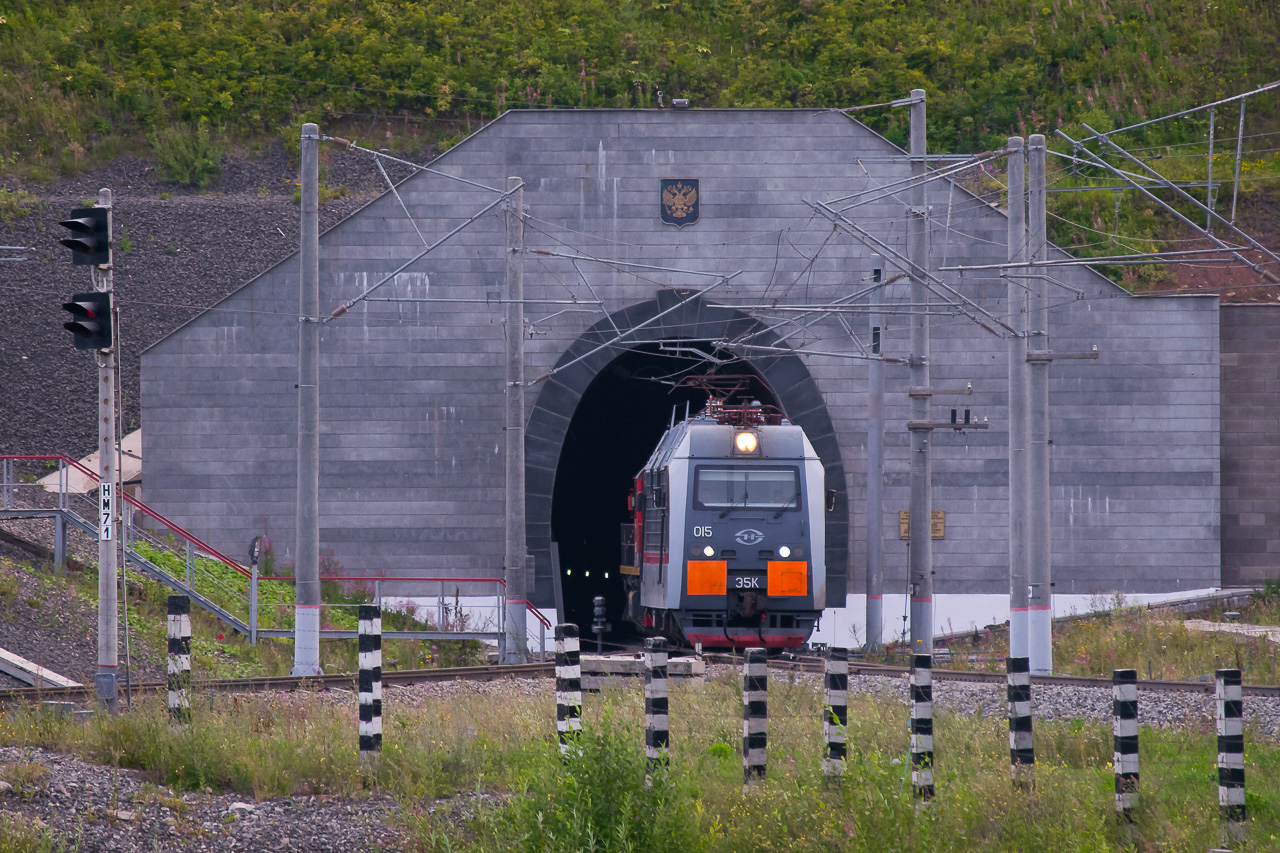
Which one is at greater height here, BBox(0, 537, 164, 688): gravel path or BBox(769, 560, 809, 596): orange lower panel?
BBox(769, 560, 809, 596): orange lower panel

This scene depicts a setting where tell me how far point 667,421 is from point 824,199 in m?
11.0

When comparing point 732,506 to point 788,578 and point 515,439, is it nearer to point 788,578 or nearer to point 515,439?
point 788,578

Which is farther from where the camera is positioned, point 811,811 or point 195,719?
point 195,719

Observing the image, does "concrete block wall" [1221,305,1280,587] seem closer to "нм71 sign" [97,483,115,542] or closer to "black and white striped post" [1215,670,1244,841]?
"black and white striped post" [1215,670,1244,841]

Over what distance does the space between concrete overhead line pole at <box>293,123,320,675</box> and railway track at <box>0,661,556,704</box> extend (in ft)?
9.16

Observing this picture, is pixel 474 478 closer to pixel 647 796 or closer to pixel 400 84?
pixel 647 796

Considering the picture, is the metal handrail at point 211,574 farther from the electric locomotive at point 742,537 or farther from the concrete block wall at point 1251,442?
the concrete block wall at point 1251,442

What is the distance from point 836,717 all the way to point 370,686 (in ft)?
11.2

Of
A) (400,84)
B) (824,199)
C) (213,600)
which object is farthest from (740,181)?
(400,84)

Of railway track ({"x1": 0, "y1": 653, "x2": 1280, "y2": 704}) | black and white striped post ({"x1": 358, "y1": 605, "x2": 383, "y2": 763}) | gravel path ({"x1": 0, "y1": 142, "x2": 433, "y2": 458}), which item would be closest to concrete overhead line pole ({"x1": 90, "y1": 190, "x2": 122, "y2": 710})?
railway track ({"x1": 0, "y1": 653, "x2": 1280, "y2": 704})

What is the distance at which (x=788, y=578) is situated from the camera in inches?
795

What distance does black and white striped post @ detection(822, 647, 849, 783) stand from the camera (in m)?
8.78

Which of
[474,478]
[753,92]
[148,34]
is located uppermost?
[148,34]

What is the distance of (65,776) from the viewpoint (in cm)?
837
